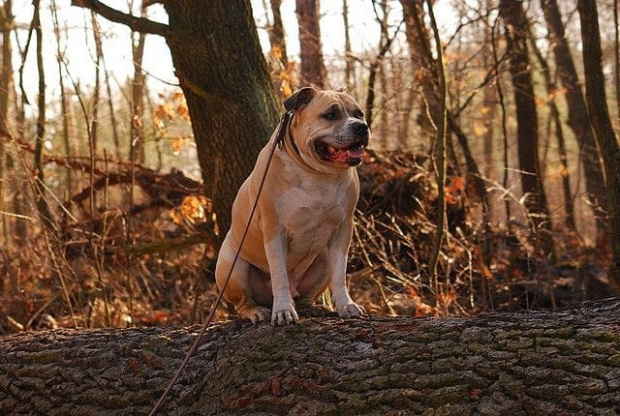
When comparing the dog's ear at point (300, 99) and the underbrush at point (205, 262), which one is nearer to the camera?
the dog's ear at point (300, 99)

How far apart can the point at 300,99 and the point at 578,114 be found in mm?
11180

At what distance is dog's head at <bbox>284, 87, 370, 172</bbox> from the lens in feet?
16.3

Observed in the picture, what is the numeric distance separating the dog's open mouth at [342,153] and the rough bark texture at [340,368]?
2.93 ft

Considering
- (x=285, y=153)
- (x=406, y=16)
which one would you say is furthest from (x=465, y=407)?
(x=406, y=16)

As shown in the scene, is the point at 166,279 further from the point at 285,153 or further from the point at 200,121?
the point at 285,153

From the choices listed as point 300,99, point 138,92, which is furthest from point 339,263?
point 138,92

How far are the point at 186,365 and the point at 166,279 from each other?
20.5 ft

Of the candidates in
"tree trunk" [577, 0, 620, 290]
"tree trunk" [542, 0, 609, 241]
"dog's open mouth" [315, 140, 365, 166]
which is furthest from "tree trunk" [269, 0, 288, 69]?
"dog's open mouth" [315, 140, 365, 166]

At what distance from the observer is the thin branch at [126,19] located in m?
6.73

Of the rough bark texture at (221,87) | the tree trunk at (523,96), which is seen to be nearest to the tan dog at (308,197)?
the rough bark texture at (221,87)

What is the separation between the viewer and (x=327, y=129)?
5.07 meters

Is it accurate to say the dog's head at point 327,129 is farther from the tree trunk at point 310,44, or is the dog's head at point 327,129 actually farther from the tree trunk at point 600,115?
the tree trunk at point 310,44

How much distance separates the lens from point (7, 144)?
884 centimetres

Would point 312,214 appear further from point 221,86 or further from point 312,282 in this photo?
point 221,86
